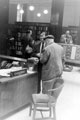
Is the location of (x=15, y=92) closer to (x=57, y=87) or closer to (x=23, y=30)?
(x=57, y=87)

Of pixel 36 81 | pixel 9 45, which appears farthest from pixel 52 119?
pixel 9 45

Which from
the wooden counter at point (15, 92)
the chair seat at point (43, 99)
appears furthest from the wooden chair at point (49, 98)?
the wooden counter at point (15, 92)

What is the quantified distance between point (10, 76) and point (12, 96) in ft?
1.23

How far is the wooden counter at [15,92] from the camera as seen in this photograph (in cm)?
326

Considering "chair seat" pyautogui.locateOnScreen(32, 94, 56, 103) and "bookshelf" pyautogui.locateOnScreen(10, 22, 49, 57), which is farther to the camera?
"bookshelf" pyautogui.locateOnScreen(10, 22, 49, 57)

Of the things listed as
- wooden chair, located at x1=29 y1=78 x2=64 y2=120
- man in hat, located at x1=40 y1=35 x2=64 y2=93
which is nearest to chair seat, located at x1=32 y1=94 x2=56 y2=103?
wooden chair, located at x1=29 y1=78 x2=64 y2=120

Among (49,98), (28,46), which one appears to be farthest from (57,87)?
(28,46)

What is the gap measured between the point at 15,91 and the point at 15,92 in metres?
0.02

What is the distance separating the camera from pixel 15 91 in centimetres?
350

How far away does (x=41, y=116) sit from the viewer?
12.0 feet

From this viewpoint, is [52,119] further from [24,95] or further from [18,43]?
[18,43]

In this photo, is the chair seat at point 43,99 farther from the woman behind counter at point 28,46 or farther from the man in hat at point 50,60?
the woman behind counter at point 28,46

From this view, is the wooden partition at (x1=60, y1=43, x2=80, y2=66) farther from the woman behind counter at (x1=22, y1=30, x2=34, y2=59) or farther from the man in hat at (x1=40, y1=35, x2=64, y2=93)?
the man in hat at (x1=40, y1=35, x2=64, y2=93)

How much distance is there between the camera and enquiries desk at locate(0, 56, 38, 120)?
3264mm
